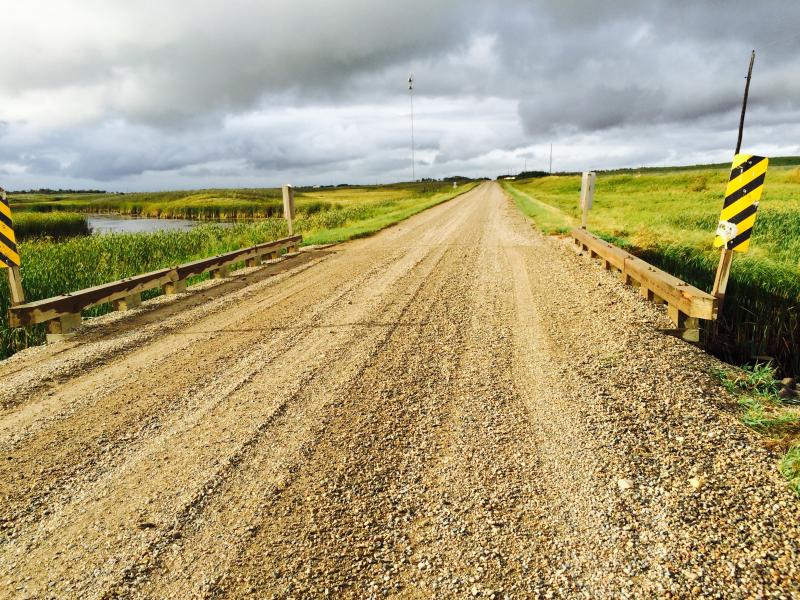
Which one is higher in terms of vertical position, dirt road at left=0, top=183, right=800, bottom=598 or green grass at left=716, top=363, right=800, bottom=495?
dirt road at left=0, top=183, right=800, bottom=598

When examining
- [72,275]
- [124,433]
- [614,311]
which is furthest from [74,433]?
[72,275]

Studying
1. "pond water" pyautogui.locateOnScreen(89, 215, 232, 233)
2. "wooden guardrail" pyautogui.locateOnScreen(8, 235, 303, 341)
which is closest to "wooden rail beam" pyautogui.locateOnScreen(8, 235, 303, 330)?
"wooden guardrail" pyautogui.locateOnScreen(8, 235, 303, 341)

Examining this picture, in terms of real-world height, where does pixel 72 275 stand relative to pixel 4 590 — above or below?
above

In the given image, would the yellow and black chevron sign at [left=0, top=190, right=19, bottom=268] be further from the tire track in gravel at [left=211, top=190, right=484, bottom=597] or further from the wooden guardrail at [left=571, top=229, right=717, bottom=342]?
the wooden guardrail at [left=571, top=229, right=717, bottom=342]

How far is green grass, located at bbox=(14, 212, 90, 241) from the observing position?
84.9 feet

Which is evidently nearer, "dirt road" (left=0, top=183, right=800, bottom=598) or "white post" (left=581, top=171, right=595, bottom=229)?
"dirt road" (left=0, top=183, right=800, bottom=598)

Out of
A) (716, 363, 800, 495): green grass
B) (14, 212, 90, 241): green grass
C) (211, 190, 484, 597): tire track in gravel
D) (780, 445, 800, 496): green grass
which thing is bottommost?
(716, 363, 800, 495): green grass

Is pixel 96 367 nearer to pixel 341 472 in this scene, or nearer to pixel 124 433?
pixel 124 433

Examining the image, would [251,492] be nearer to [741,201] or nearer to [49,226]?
[741,201]

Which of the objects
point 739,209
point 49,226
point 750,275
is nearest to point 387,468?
point 739,209

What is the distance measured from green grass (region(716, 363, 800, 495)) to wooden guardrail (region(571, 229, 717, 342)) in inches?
26.9

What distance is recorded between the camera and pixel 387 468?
310cm

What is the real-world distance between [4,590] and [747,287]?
9.70m

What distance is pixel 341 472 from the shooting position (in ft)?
10.0
